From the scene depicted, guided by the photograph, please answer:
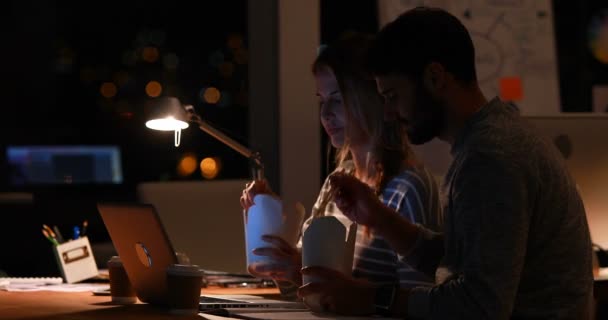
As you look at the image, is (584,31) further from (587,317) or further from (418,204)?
(587,317)

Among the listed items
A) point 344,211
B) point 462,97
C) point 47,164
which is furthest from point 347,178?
point 47,164

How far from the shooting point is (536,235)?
5.78ft

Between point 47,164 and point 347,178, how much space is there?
569 cm

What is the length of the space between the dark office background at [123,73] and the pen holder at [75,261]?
15.9ft

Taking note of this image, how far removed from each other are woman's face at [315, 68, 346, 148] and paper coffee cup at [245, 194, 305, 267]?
35 cm

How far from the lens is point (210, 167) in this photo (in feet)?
27.9

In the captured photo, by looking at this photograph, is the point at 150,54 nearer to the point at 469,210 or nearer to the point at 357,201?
the point at 357,201

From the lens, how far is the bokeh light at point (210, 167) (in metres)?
8.39

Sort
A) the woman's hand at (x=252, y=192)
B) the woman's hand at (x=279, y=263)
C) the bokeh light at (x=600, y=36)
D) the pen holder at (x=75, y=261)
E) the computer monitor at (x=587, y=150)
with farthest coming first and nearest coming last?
the bokeh light at (x=600, y=36), the pen holder at (x=75, y=261), the computer monitor at (x=587, y=150), the woman's hand at (x=252, y=192), the woman's hand at (x=279, y=263)

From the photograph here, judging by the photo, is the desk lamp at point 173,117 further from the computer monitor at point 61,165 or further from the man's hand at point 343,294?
the computer monitor at point 61,165

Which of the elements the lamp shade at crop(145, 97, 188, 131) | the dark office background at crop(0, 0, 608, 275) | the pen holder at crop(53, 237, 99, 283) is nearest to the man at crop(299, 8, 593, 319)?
the lamp shade at crop(145, 97, 188, 131)

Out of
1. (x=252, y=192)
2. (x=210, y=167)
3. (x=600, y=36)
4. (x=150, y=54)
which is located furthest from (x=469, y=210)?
(x=150, y=54)

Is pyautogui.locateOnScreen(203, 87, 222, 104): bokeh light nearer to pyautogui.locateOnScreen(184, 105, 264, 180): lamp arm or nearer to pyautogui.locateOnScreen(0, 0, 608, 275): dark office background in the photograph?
pyautogui.locateOnScreen(0, 0, 608, 275): dark office background

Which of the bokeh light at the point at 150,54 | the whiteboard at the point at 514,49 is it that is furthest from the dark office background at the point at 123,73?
the whiteboard at the point at 514,49
